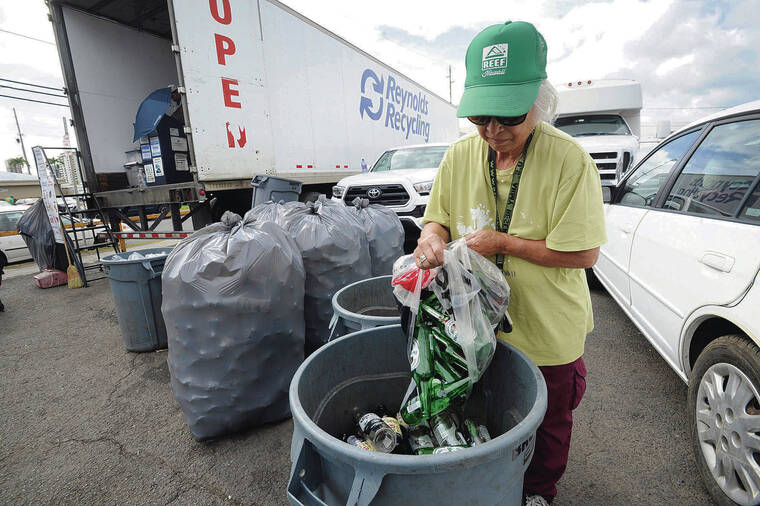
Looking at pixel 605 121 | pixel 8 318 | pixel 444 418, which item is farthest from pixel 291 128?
pixel 605 121

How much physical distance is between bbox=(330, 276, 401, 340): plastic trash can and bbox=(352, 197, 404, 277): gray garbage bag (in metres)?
1.00

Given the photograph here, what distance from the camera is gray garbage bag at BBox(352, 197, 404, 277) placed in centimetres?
329

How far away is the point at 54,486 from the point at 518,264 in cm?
254

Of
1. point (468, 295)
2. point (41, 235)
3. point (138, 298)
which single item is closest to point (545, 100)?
point (468, 295)

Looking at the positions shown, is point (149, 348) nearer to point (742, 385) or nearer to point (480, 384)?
point (480, 384)

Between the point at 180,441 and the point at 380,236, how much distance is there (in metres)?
2.06

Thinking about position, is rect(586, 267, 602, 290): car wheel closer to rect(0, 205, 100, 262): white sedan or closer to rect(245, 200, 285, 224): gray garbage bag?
rect(245, 200, 285, 224): gray garbage bag

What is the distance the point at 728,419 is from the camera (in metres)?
1.53

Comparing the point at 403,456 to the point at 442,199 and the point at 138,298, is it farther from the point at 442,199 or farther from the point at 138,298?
the point at 138,298

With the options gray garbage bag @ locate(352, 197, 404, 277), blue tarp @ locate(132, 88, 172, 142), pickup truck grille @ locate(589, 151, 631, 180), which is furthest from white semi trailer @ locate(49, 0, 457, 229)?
pickup truck grille @ locate(589, 151, 631, 180)

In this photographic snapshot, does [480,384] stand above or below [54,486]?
above

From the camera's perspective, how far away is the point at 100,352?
3.46 metres

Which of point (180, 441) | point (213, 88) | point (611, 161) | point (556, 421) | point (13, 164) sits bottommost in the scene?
point (180, 441)

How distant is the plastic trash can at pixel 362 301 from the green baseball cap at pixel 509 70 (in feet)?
3.57
